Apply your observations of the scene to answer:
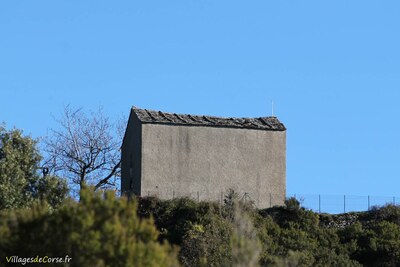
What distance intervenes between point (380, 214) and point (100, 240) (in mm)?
36240

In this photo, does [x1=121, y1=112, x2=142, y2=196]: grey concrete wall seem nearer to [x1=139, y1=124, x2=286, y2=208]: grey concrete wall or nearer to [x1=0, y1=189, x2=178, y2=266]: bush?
[x1=139, y1=124, x2=286, y2=208]: grey concrete wall

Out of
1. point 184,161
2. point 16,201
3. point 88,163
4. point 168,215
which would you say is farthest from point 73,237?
point 88,163

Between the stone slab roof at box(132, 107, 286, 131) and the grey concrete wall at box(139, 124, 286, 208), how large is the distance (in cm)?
26

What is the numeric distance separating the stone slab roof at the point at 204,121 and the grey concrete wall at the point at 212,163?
0.26 meters

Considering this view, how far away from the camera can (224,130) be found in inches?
2195

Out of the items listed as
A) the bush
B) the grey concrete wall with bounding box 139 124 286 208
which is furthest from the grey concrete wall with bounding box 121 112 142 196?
the bush

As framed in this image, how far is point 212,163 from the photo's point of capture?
54.8 meters

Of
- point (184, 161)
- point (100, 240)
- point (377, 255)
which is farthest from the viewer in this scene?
point (184, 161)

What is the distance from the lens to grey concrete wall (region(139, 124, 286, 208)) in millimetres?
53812

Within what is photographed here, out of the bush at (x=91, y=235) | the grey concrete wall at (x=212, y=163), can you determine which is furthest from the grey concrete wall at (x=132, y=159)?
the bush at (x=91, y=235)

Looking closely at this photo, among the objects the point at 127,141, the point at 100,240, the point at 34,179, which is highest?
the point at 127,141

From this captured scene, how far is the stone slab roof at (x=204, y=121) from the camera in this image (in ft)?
180

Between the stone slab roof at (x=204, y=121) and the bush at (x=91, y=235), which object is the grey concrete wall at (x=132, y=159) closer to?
the stone slab roof at (x=204, y=121)

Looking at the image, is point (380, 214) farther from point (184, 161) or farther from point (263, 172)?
point (184, 161)
